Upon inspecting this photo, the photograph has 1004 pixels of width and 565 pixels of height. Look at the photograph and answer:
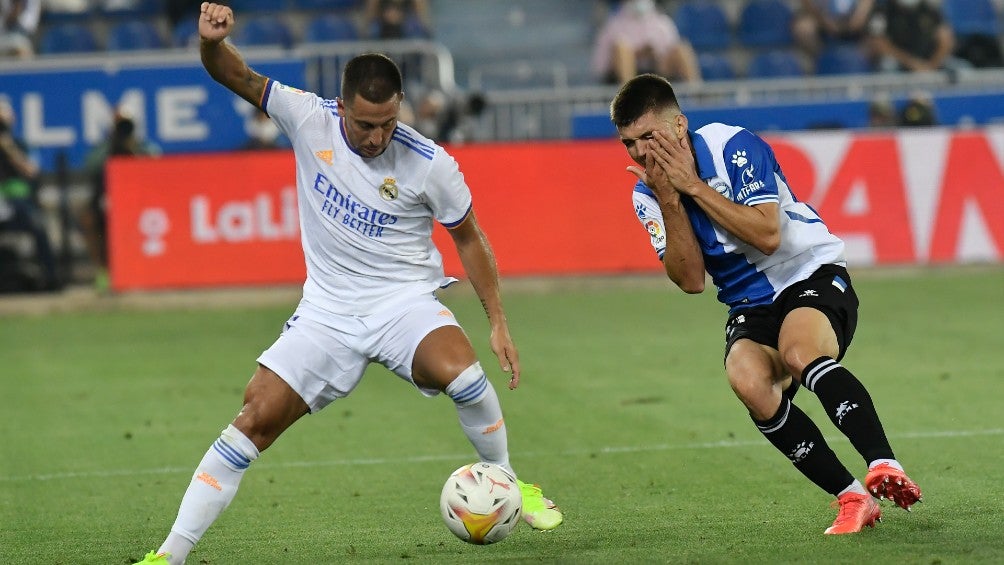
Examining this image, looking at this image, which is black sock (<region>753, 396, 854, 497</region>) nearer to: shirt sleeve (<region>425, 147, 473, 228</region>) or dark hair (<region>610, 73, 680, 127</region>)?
dark hair (<region>610, 73, 680, 127</region>)

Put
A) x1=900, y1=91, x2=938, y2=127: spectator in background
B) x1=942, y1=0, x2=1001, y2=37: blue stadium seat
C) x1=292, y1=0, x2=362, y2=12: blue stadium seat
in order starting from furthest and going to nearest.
Answer: x1=942, y1=0, x2=1001, y2=37: blue stadium seat, x1=292, y1=0, x2=362, y2=12: blue stadium seat, x1=900, y1=91, x2=938, y2=127: spectator in background

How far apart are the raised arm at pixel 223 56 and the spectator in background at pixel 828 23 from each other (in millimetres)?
16487

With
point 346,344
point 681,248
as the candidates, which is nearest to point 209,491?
point 346,344

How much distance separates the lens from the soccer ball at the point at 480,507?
6.00 meters

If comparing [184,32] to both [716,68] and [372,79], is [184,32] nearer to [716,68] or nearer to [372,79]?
[716,68]

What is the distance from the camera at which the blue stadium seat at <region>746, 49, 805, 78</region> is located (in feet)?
70.3

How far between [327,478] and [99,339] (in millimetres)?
7239

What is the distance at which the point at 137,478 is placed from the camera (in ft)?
26.9

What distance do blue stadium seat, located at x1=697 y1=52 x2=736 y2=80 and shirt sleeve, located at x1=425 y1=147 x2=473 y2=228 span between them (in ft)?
50.7

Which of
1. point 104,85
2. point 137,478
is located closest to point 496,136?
point 104,85

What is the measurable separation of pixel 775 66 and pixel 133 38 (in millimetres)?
8958

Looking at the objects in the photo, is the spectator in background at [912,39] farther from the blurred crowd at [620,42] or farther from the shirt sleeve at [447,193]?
the shirt sleeve at [447,193]

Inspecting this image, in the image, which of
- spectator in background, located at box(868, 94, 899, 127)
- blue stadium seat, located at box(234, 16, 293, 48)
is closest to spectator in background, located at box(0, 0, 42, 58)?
blue stadium seat, located at box(234, 16, 293, 48)

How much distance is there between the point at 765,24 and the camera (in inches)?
877
